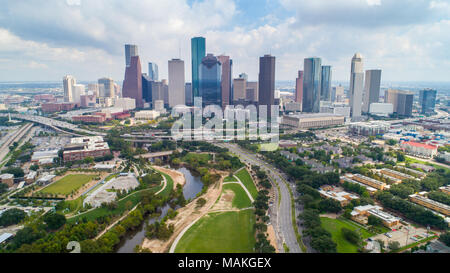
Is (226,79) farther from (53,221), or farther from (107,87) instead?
(53,221)

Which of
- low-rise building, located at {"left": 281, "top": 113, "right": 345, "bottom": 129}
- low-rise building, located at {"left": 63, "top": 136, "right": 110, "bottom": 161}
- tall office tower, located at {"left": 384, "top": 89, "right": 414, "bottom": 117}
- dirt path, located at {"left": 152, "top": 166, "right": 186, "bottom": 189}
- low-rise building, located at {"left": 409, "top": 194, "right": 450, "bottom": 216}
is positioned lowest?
dirt path, located at {"left": 152, "top": 166, "right": 186, "bottom": 189}

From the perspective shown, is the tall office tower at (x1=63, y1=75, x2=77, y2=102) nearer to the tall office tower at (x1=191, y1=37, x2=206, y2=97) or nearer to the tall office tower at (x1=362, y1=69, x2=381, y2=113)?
the tall office tower at (x1=191, y1=37, x2=206, y2=97)

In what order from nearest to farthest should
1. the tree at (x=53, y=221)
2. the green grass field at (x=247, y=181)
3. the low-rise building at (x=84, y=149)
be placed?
the tree at (x=53, y=221)
the green grass field at (x=247, y=181)
the low-rise building at (x=84, y=149)

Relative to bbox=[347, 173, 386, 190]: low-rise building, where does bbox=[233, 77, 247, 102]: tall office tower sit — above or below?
above

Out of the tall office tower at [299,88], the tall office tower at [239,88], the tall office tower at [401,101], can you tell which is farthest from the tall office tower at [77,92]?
the tall office tower at [401,101]

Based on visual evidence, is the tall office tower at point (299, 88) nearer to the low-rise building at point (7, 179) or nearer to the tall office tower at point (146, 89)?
the tall office tower at point (146, 89)

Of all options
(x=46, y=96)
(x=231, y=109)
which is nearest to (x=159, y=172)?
(x=231, y=109)

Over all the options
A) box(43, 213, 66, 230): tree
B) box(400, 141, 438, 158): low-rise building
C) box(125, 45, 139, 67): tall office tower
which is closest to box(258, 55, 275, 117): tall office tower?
box(400, 141, 438, 158): low-rise building

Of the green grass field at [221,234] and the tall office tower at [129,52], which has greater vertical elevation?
the tall office tower at [129,52]

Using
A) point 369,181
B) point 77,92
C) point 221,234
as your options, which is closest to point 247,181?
point 221,234
